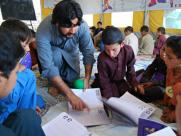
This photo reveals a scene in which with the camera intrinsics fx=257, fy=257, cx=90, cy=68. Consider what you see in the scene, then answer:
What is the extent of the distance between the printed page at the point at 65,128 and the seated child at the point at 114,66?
0.43 metres

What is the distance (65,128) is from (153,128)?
364mm

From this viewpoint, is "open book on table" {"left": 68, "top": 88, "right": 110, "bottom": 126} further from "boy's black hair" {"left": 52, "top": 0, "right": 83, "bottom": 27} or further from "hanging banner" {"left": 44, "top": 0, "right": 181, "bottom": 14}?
"hanging banner" {"left": 44, "top": 0, "right": 181, "bottom": 14}

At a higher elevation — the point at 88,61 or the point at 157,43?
the point at 88,61

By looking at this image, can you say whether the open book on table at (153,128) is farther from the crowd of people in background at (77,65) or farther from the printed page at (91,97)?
the printed page at (91,97)

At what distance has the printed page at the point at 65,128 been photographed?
1.05 metres

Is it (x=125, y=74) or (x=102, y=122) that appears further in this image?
(x=125, y=74)

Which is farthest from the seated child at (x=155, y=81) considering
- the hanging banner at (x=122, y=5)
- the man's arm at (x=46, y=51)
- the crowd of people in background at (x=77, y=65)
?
the hanging banner at (x=122, y=5)

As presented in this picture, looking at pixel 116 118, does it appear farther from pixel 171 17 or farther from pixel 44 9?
pixel 44 9

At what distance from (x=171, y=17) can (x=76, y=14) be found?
132 inches

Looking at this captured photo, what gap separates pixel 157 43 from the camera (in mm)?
3838

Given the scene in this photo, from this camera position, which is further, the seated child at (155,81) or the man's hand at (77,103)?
the seated child at (155,81)

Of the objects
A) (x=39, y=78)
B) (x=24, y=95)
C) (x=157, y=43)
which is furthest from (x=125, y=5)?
(x=24, y=95)

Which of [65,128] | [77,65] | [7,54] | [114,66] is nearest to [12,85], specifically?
[7,54]

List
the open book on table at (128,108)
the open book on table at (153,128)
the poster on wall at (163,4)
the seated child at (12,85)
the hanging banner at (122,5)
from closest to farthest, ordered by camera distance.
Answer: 1. the seated child at (12,85)
2. the open book on table at (153,128)
3. the open book on table at (128,108)
4. the poster on wall at (163,4)
5. the hanging banner at (122,5)
